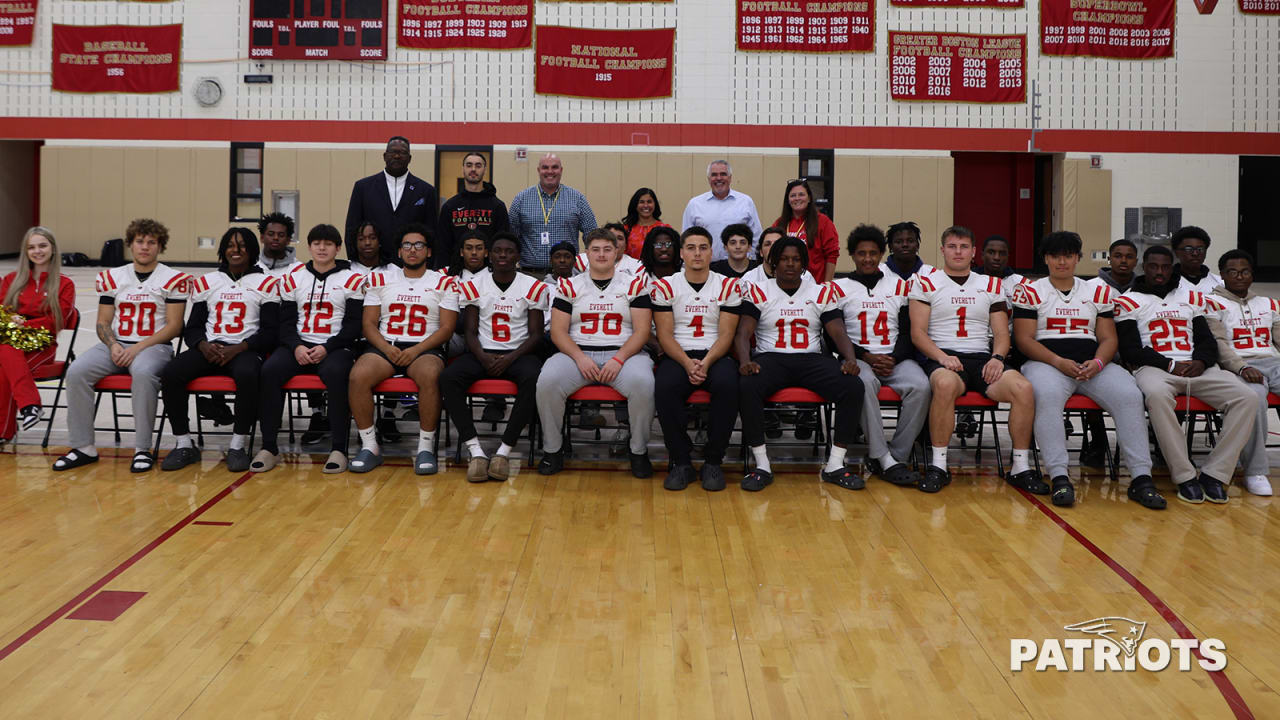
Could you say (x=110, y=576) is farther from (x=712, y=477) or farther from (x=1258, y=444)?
(x=1258, y=444)

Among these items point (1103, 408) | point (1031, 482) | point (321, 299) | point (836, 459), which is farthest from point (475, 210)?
point (1103, 408)

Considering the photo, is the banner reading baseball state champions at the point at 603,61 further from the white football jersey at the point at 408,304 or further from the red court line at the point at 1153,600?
the red court line at the point at 1153,600

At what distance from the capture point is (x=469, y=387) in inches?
230

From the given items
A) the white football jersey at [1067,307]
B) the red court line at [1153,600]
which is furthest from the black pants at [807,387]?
the white football jersey at [1067,307]

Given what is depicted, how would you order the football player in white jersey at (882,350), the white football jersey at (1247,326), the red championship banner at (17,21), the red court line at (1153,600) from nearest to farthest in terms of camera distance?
the red court line at (1153,600), the football player in white jersey at (882,350), the white football jersey at (1247,326), the red championship banner at (17,21)

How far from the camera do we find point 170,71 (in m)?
16.9

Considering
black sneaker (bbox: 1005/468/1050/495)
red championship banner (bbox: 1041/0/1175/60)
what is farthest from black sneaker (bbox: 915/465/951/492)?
Result: red championship banner (bbox: 1041/0/1175/60)

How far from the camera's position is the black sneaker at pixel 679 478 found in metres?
5.54

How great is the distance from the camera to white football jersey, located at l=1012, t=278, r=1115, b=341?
5.85 m

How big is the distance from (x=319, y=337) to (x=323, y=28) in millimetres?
11844

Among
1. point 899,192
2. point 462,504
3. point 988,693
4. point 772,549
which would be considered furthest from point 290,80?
point 988,693

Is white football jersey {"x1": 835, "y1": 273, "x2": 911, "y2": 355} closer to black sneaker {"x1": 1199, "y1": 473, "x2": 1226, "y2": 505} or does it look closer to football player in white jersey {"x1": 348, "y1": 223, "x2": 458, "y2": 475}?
black sneaker {"x1": 1199, "y1": 473, "x2": 1226, "y2": 505}

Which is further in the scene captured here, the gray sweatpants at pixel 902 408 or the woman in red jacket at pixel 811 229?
the woman in red jacket at pixel 811 229

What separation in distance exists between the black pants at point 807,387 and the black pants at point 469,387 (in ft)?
3.64
